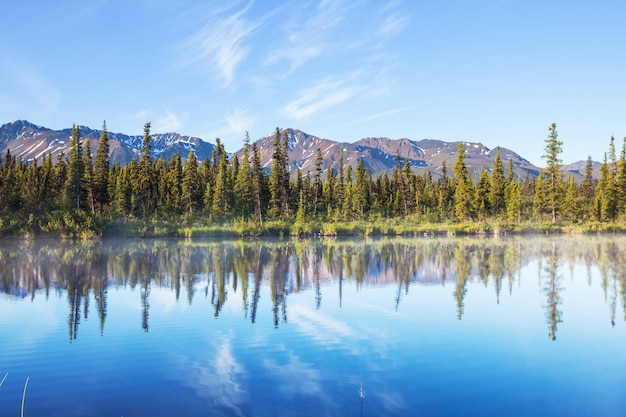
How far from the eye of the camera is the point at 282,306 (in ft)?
50.0

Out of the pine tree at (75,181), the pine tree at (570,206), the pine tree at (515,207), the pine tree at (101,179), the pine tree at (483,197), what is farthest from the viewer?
the pine tree at (483,197)

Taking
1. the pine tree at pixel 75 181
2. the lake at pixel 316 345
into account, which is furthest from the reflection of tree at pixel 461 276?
the pine tree at pixel 75 181

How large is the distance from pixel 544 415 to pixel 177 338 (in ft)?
25.3

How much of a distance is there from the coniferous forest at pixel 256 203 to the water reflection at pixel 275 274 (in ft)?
91.4

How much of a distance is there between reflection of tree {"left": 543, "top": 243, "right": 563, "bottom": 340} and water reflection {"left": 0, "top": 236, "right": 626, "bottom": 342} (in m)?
0.02

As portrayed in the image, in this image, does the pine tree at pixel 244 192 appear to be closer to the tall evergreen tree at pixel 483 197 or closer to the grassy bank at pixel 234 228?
the grassy bank at pixel 234 228

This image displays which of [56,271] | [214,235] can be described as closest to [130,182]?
[214,235]

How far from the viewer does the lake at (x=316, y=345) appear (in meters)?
7.48

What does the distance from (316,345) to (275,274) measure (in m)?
12.7

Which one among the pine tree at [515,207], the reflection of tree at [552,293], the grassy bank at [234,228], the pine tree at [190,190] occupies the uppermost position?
the pine tree at [190,190]

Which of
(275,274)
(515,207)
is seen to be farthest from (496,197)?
(275,274)

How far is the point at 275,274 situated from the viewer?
75.9 feet

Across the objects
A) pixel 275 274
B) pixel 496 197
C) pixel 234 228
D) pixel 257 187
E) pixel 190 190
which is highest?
pixel 257 187

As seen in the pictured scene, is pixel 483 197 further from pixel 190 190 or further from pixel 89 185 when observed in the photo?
pixel 89 185
